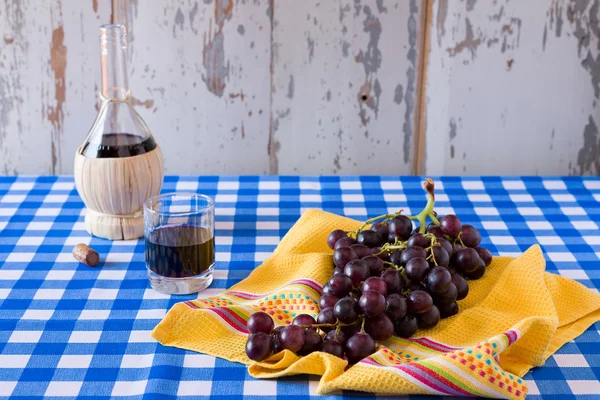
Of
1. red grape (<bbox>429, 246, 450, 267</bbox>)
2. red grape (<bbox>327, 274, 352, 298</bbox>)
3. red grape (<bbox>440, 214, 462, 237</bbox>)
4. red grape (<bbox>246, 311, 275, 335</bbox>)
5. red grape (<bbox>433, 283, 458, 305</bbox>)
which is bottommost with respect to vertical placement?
red grape (<bbox>246, 311, 275, 335</bbox>)

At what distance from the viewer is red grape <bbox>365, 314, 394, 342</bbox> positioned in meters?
0.97

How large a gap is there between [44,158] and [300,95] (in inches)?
27.8

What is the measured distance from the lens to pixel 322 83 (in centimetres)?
203

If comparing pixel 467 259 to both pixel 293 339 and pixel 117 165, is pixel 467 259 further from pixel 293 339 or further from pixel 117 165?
pixel 117 165

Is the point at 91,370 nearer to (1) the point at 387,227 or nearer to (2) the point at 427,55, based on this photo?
(1) the point at 387,227

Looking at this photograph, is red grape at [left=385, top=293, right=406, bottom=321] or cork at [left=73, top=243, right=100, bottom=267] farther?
cork at [left=73, top=243, right=100, bottom=267]

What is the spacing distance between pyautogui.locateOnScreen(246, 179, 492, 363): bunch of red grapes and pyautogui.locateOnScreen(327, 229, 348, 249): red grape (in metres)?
0.03

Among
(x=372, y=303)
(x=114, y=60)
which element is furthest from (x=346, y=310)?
(x=114, y=60)

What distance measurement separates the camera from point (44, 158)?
212cm

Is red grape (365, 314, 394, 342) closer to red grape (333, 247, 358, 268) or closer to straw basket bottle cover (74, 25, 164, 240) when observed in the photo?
red grape (333, 247, 358, 268)

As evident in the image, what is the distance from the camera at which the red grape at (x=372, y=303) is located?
0.95 m

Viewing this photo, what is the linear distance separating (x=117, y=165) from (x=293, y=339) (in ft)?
1.74

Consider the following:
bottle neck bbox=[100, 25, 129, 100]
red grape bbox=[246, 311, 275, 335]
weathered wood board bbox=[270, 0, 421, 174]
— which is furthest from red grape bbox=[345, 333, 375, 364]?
weathered wood board bbox=[270, 0, 421, 174]

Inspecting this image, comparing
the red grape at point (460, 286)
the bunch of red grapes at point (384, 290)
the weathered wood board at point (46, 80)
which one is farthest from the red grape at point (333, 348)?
the weathered wood board at point (46, 80)
